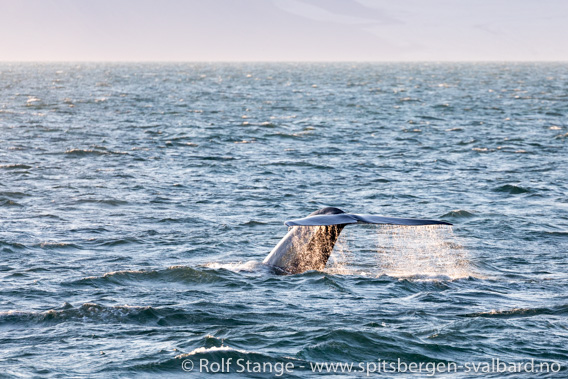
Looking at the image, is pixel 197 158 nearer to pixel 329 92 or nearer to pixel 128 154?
pixel 128 154

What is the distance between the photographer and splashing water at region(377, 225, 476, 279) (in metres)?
16.4

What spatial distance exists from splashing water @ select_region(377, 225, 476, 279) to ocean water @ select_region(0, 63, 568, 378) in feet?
0.28

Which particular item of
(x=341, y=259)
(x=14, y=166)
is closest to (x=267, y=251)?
(x=341, y=259)

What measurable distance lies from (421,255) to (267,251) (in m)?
3.42

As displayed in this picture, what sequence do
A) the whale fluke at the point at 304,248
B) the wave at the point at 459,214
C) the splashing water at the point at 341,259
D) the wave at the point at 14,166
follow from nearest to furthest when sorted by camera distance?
the whale fluke at the point at 304,248, the splashing water at the point at 341,259, the wave at the point at 459,214, the wave at the point at 14,166


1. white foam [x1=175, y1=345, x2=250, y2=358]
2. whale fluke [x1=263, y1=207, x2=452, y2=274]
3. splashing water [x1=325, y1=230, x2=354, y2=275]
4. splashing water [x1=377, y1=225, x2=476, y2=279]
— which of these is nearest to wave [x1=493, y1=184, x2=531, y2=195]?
splashing water [x1=377, y1=225, x2=476, y2=279]

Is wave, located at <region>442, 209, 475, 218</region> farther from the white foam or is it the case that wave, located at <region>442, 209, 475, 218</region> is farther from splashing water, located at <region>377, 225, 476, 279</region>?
the white foam

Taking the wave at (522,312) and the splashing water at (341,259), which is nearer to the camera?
the wave at (522,312)

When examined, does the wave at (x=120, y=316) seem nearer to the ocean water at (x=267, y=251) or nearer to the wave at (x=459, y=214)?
the ocean water at (x=267, y=251)

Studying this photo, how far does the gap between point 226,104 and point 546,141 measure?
30.0 meters

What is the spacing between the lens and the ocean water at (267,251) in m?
11.4

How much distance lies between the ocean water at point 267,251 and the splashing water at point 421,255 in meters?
0.09

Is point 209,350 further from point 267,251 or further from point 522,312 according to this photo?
point 267,251

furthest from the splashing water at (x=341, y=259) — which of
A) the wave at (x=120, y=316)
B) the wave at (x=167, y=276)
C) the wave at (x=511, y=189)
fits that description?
the wave at (x=511, y=189)
